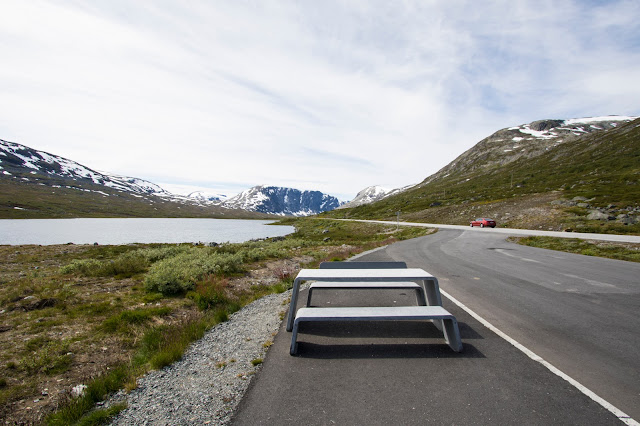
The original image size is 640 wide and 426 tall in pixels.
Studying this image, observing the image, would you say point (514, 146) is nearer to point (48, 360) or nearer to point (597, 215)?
point (597, 215)

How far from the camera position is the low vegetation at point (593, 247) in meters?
17.0

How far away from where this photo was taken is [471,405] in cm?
378

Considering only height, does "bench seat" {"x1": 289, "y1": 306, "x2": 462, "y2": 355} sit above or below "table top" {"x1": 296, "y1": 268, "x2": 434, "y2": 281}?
below

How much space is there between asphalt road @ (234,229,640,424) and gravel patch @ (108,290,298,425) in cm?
32

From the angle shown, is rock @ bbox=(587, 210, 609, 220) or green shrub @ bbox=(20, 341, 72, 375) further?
rock @ bbox=(587, 210, 609, 220)

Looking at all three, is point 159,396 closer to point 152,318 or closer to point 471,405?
point 471,405

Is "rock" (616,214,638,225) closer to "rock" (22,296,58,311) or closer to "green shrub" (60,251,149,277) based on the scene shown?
"green shrub" (60,251,149,277)

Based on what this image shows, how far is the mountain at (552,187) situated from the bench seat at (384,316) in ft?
119

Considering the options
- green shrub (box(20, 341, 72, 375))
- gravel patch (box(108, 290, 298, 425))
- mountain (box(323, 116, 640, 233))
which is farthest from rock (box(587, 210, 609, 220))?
green shrub (box(20, 341, 72, 375))

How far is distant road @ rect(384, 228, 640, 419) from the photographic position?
4.61 meters

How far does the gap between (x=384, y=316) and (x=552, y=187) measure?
9423cm

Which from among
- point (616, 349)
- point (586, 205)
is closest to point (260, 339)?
point (616, 349)

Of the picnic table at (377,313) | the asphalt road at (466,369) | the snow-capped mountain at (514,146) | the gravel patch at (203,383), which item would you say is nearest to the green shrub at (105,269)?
the gravel patch at (203,383)

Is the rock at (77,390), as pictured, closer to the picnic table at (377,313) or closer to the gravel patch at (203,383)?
the gravel patch at (203,383)
